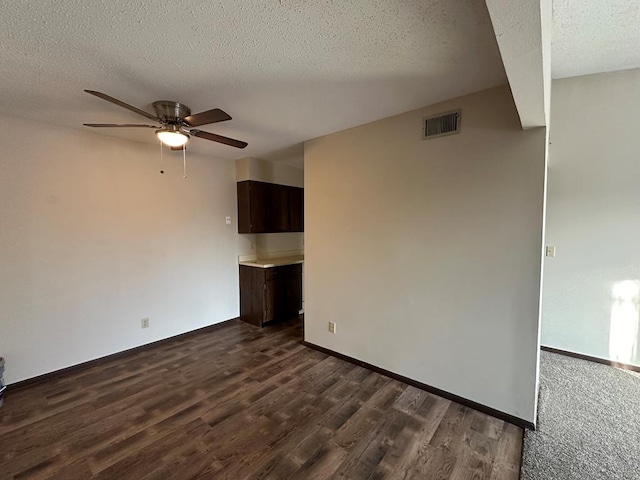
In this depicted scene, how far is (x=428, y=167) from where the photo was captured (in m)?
2.45

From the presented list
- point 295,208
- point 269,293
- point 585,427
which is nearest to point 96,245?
point 269,293

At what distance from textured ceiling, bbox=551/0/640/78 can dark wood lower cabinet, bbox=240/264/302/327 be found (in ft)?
12.5

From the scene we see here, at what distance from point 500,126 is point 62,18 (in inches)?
108

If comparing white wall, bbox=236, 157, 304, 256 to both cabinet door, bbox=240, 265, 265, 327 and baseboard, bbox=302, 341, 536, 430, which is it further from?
baseboard, bbox=302, 341, 536, 430

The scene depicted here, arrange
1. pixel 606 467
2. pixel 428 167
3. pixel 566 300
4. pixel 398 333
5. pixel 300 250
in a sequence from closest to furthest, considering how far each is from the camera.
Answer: pixel 606 467
pixel 428 167
pixel 398 333
pixel 566 300
pixel 300 250

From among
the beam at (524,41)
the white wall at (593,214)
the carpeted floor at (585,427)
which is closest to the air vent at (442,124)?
the beam at (524,41)

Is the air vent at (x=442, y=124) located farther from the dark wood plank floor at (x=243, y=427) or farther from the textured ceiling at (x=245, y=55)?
the dark wood plank floor at (x=243, y=427)

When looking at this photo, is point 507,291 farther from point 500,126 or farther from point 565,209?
point 565,209

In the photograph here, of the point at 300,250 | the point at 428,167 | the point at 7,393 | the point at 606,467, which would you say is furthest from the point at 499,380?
the point at 7,393

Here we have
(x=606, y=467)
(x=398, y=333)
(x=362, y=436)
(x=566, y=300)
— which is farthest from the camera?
(x=566, y=300)

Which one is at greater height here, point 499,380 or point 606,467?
point 499,380

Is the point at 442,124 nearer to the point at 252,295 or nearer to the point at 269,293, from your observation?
the point at 269,293

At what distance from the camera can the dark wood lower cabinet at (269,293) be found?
13.3 ft

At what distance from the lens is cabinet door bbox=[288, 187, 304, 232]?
484cm
